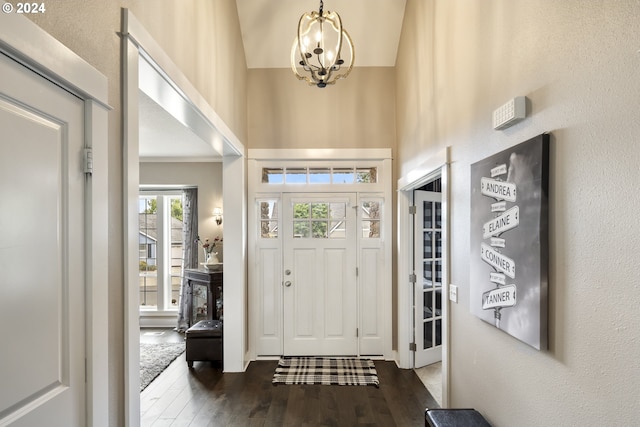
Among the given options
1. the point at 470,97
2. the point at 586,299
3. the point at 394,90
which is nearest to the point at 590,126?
the point at 586,299

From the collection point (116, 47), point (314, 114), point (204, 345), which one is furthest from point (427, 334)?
point (116, 47)

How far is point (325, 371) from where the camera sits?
3.68 metres

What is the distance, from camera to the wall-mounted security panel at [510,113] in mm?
1469

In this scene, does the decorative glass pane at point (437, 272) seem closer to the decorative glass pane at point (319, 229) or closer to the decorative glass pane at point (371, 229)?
the decorative glass pane at point (371, 229)

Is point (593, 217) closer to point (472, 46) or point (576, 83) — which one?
point (576, 83)

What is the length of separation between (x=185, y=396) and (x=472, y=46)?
363 cm

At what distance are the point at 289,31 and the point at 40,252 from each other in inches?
141

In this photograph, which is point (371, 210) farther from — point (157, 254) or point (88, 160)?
point (157, 254)

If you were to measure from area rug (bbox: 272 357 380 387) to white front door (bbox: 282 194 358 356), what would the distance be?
0.41ft

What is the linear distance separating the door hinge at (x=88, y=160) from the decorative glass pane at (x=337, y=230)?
10.2ft

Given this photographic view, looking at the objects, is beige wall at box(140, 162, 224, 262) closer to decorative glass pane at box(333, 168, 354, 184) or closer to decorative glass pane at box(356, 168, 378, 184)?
decorative glass pane at box(333, 168, 354, 184)

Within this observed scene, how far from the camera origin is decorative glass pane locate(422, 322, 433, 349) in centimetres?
385

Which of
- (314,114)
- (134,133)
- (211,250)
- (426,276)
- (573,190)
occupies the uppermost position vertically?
(314,114)

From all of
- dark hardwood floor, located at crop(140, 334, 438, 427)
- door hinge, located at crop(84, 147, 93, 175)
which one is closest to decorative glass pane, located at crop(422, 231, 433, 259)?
dark hardwood floor, located at crop(140, 334, 438, 427)
